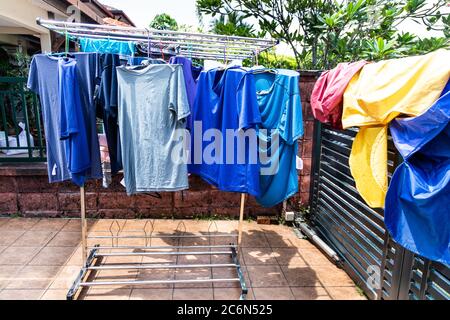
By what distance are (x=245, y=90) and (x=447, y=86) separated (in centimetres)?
126

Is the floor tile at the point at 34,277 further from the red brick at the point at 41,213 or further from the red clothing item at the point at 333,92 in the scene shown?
the red clothing item at the point at 333,92

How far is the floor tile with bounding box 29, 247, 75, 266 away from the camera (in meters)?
2.86

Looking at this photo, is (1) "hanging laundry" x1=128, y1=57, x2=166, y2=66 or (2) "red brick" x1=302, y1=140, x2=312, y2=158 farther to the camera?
(2) "red brick" x1=302, y1=140, x2=312, y2=158

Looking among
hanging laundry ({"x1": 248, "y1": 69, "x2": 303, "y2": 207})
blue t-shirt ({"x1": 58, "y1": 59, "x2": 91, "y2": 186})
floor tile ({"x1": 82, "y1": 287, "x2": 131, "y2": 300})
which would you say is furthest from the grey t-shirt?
floor tile ({"x1": 82, "y1": 287, "x2": 131, "y2": 300})

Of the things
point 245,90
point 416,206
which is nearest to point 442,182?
point 416,206

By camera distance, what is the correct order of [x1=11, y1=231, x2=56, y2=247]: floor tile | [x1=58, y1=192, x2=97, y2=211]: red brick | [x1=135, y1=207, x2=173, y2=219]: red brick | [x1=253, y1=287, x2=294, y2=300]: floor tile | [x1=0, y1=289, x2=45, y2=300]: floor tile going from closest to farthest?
[x1=0, y1=289, x2=45, y2=300]: floor tile < [x1=253, y1=287, x2=294, y2=300]: floor tile < [x1=11, y1=231, x2=56, y2=247]: floor tile < [x1=58, y1=192, x2=97, y2=211]: red brick < [x1=135, y1=207, x2=173, y2=219]: red brick

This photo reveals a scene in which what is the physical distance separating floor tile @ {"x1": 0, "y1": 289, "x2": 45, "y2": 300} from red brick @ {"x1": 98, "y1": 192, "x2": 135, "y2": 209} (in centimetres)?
145

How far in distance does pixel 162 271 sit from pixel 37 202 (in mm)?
2146

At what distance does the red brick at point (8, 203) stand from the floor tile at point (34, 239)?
589 mm

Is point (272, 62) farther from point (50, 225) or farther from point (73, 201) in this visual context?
point (50, 225)

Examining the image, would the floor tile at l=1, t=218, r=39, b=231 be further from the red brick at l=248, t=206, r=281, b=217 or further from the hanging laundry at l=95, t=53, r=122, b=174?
the red brick at l=248, t=206, r=281, b=217

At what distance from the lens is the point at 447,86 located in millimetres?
1467

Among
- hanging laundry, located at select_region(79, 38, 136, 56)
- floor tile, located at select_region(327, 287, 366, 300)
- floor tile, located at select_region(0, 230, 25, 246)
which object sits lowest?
floor tile, located at select_region(327, 287, 366, 300)
